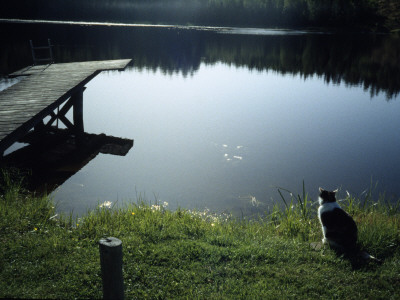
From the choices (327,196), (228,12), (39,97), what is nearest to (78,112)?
(39,97)

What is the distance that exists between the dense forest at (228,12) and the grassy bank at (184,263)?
108987 mm

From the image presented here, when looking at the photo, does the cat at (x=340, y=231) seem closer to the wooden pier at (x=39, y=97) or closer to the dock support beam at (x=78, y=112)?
the wooden pier at (x=39, y=97)

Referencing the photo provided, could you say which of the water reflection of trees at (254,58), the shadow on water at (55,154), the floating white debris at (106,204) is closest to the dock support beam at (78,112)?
the shadow on water at (55,154)

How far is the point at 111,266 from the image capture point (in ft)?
11.6

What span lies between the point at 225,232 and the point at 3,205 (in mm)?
4640

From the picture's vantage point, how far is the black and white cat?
6008 millimetres

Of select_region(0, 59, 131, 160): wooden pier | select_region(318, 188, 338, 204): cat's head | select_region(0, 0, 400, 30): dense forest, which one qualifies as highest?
select_region(0, 0, 400, 30): dense forest

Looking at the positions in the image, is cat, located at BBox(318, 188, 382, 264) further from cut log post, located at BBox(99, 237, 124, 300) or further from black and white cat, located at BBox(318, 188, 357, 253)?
cut log post, located at BBox(99, 237, 124, 300)

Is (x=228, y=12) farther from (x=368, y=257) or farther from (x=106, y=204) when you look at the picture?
(x=368, y=257)

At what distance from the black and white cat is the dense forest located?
109 m

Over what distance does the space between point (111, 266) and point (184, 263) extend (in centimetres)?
227

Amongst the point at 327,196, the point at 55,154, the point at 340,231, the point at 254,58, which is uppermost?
the point at 327,196

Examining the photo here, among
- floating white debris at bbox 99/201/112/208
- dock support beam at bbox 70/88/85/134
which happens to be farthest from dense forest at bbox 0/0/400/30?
floating white debris at bbox 99/201/112/208

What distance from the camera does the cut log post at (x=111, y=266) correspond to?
3477 mm
